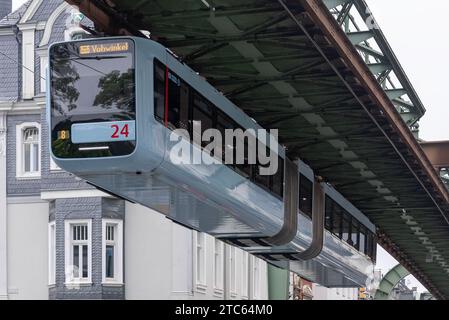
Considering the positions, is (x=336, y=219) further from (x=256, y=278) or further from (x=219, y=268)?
(x=256, y=278)

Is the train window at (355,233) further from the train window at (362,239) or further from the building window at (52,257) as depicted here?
the building window at (52,257)

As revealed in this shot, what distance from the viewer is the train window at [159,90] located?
1666cm

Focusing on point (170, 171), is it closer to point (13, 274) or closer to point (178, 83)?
point (178, 83)

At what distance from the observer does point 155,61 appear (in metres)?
16.8

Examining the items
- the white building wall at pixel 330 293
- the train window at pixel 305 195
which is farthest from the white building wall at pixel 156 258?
the white building wall at pixel 330 293

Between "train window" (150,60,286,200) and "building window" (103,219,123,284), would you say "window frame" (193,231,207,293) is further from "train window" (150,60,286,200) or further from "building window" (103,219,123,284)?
"train window" (150,60,286,200)

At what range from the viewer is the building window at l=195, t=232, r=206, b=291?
4075 centimetres

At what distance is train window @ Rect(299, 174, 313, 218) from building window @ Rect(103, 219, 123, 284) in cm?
1235

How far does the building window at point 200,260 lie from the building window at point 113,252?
275 centimetres

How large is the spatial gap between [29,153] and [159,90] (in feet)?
82.5

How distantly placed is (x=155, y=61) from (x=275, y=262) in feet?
46.0

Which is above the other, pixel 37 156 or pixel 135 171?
pixel 37 156

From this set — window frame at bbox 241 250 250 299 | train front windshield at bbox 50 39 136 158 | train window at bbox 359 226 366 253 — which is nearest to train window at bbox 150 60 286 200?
train front windshield at bbox 50 39 136 158
